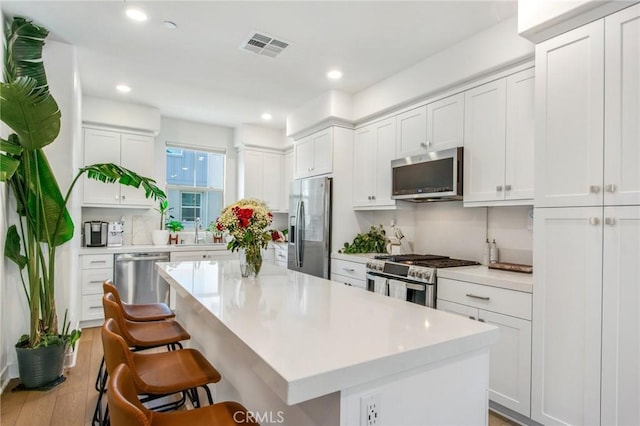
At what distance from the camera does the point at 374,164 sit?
13.0 ft

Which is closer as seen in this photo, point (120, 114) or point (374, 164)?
point (374, 164)

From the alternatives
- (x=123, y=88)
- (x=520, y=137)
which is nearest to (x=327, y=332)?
(x=520, y=137)

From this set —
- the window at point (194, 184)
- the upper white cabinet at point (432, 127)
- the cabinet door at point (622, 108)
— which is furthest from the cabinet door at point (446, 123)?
the window at point (194, 184)

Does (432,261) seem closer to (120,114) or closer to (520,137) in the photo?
(520,137)

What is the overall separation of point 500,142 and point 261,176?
3.86 m

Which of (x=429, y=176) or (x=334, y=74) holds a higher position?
(x=334, y=74)

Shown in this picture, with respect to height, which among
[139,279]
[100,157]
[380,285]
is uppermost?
[100,157]

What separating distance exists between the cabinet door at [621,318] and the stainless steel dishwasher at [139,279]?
4.51 m

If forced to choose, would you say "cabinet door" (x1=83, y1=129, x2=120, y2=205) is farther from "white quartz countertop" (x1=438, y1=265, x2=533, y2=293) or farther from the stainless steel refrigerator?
"white quartz countertop" (x1=438, y1=265, x2=533, y2=293)

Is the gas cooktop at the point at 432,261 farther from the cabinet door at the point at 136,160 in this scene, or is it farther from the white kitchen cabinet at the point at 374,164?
the cabinet door at the point at 136,160

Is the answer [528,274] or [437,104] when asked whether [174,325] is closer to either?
[528,274]

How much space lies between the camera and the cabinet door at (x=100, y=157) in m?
4.47

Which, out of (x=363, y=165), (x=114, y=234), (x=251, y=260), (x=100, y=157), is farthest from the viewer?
(x=114, y=234)

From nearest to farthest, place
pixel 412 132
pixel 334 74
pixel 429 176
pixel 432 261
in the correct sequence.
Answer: pixel 432 261, pixel 429 176, pixel 412 132, pixel 334 74
